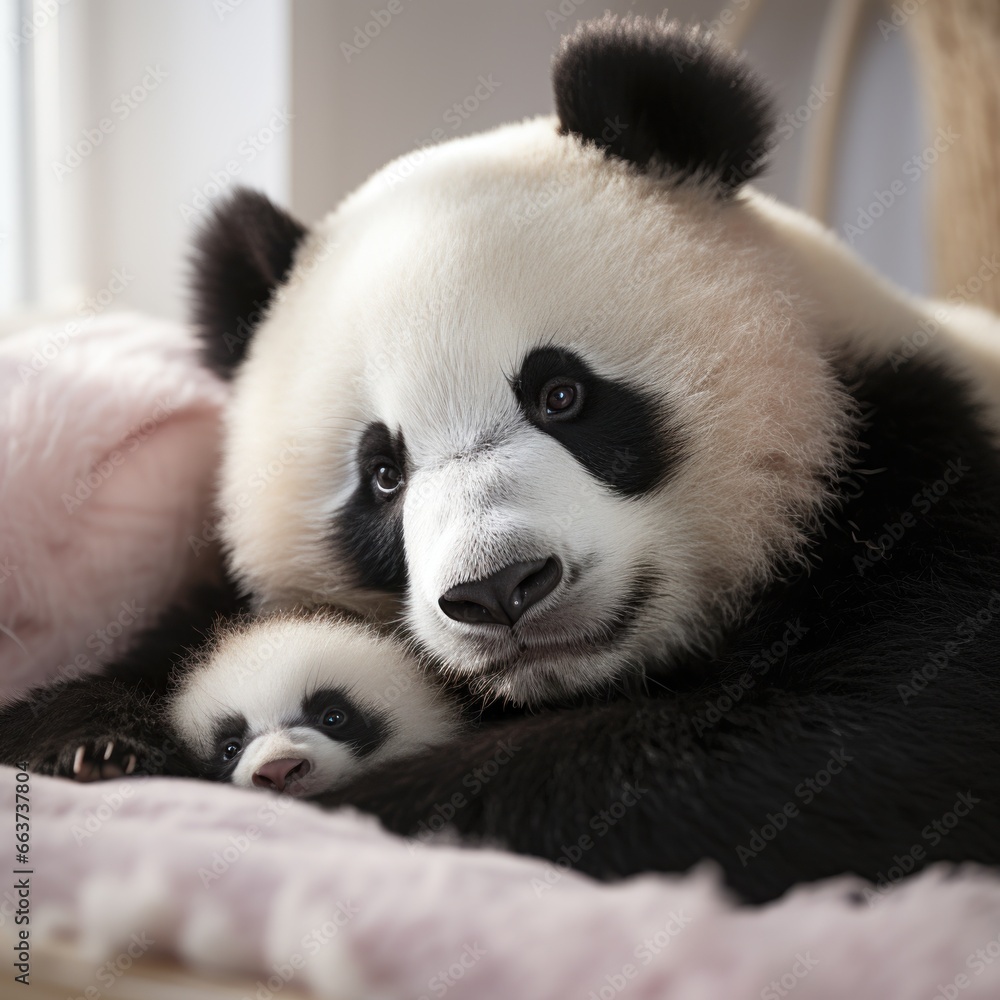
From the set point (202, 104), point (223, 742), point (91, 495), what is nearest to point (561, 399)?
point (223, 742)

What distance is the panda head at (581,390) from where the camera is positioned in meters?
1.12

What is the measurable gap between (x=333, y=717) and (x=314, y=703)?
28 mm

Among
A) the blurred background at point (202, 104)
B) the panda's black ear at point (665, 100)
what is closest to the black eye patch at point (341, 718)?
the panda's black ear at point (665, 100)

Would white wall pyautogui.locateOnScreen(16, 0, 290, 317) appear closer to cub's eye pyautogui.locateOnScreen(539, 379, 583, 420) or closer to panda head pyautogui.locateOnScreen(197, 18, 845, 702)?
panda head pyautogui.locateOnScreen(197, 18, 845, 702)

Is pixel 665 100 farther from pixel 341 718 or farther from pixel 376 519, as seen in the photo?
pixel 341 718

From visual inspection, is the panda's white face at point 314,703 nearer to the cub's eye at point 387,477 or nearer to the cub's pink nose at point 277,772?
the cub's pink nose at point 277,772

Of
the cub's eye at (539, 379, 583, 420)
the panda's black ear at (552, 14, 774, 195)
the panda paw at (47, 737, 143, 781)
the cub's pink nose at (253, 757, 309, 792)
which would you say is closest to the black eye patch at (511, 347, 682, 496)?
the cub's eye at (539, 379, 583, 420)

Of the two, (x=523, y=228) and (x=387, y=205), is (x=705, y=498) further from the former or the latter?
(x=387, y=205)

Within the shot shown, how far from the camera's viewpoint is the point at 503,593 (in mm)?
1041

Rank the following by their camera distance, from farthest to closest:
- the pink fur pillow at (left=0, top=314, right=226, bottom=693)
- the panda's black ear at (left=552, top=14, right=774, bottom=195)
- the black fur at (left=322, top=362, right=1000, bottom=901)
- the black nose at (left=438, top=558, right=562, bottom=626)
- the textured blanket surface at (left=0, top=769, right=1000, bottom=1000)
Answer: the pink fur pillow at (left=0, top=314, right=226, bottom=693), the panda's black ear at (left=552, top=14, right=774, bottom=195), the black nose at (left=438, top=558, right=562, bottom=626), the black fur at (left=322, top=362, right=1000, bottom=901), the textured blanket surface at (left=0, top=769, right=1000, bottom=1000)

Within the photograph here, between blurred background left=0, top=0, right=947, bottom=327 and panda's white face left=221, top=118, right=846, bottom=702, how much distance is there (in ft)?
4.63

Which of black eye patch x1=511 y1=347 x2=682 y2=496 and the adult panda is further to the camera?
black eye patch x1=511 y1=347 x2=682 y2=496

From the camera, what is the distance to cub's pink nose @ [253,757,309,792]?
1.12 metres

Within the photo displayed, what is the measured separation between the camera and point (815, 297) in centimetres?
134
